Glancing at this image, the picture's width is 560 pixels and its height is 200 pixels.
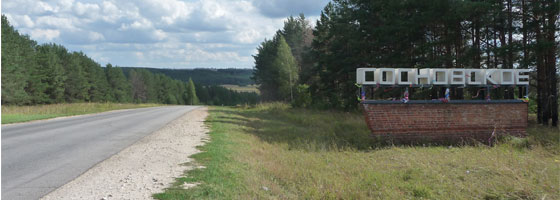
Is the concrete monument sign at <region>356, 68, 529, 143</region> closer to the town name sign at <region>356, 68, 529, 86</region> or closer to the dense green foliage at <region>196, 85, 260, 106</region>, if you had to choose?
the town name sign at <region>356, 68, 529, 86</region>

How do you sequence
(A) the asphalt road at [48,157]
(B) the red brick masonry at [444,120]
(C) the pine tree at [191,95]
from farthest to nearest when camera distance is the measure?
1. (C) the pine tree at [191,95]
2. (B) the red brick masonry at [444,120]
3. (A) the asphalt road at [48,157]

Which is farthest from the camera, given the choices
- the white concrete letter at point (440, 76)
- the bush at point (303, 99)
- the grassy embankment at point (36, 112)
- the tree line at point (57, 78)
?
the tree line at point (57, 78)

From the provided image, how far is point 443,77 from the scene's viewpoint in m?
14.4

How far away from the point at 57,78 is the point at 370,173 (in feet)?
240

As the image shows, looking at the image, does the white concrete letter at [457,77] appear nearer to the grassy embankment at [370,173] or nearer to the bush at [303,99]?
the grassy embankment at [370,173]

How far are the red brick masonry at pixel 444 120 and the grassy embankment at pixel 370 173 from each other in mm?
868

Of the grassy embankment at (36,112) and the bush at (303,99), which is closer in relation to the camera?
the grassy embankment at (36,112)

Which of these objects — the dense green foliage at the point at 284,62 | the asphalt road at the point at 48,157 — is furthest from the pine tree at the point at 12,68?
the asphalt road at the point at 48,157

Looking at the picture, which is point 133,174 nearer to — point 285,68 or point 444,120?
point 444,120

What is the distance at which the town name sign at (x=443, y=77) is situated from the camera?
14008 mm

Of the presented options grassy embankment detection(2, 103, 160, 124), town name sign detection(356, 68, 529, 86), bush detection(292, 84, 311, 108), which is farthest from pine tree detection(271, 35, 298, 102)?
town name sign detection(356, 68, 529, 86)

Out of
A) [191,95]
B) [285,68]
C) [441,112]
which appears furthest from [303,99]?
[191,95]

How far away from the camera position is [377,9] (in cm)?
2541

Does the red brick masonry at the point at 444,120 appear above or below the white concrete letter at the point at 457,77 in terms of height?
below
